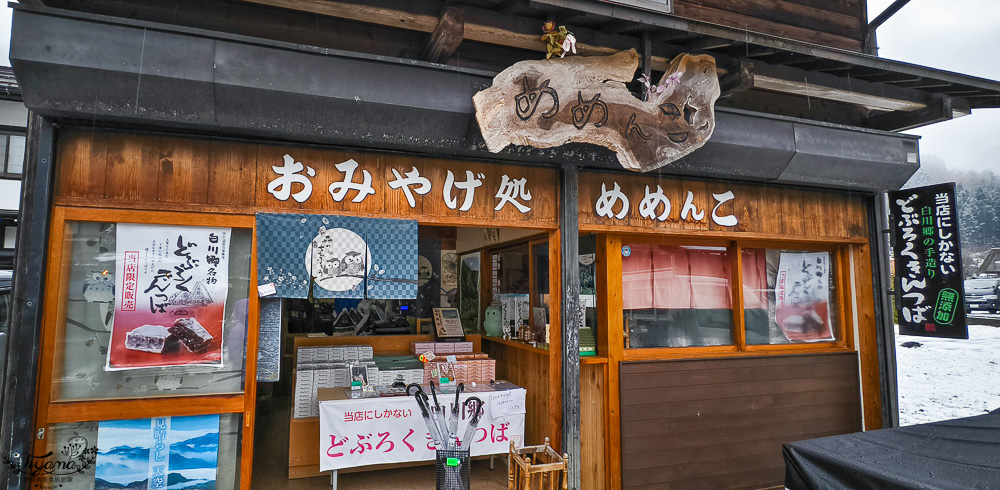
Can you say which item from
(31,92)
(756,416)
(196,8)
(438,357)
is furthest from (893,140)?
(31,92)

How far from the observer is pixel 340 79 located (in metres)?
3.84

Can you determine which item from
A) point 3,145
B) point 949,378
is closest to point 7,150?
point 3,145

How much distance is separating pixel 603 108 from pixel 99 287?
13.6 feet

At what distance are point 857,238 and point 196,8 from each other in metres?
7.65

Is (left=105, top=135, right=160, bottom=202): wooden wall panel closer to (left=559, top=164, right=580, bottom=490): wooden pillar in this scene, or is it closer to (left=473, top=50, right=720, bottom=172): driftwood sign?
(left=473, top=50, right=720, bottom=172): driftwood sign

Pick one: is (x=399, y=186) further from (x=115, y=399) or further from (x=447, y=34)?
(x=115, y=399)

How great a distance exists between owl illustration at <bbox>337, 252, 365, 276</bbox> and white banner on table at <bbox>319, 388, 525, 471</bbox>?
5.40 ft

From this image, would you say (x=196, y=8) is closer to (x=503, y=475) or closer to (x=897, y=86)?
(x=503, y=475)

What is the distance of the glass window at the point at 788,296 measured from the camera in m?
6.33

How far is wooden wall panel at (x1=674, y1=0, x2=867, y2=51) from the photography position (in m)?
5.18

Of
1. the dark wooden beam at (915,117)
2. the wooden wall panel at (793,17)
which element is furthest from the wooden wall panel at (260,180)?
the dark wooden beam at (915,117)

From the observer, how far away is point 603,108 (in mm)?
4102

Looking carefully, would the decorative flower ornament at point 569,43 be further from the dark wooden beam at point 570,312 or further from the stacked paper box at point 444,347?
the stacked paper box at point 444,347

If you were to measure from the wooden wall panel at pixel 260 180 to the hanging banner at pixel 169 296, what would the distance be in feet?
0.89
